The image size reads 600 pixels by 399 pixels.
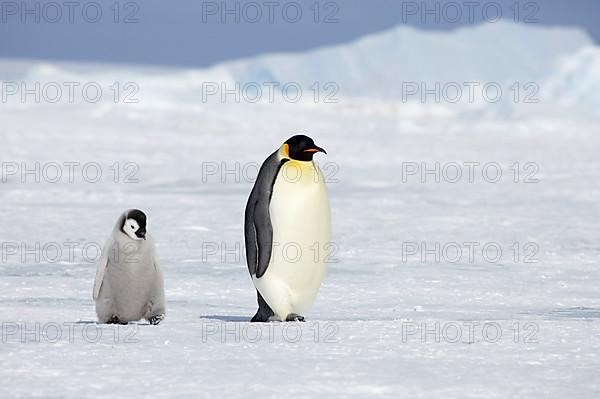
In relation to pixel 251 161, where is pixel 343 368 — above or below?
below

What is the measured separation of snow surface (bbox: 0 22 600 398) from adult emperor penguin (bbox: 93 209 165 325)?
18cm

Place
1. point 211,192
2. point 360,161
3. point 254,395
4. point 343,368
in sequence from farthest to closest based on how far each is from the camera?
point 360,161 < point 211,192 < point 343,368 < point 254,395

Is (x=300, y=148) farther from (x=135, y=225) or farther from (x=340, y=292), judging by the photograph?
(x=340, y=292)

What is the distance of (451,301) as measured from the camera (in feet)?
17.1

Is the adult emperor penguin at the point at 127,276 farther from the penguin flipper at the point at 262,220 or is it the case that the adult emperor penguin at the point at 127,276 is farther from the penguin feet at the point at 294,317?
the penguin feet at the point at 294,317

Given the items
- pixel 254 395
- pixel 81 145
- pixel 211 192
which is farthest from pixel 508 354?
pixel 81 145

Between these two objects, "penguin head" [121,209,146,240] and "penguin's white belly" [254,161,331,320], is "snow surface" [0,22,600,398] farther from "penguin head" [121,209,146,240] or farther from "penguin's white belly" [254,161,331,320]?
"penguin head" [121,209,146,240]

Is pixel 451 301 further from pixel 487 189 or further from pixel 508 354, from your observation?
pixel 487 189

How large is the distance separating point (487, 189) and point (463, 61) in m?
25.3

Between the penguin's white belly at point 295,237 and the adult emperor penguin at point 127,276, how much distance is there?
44 cm

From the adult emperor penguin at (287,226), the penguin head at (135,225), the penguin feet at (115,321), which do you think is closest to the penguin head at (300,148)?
the adult emperor penguin at (287,226)

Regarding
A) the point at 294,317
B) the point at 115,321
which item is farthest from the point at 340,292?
the point at 115,321

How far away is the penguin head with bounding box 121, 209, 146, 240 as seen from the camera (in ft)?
13.4

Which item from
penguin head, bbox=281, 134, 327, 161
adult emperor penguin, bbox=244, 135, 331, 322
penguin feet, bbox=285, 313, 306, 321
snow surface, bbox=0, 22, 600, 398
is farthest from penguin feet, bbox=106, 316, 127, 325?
penguin head, bbox=281, 134, 327, 161
